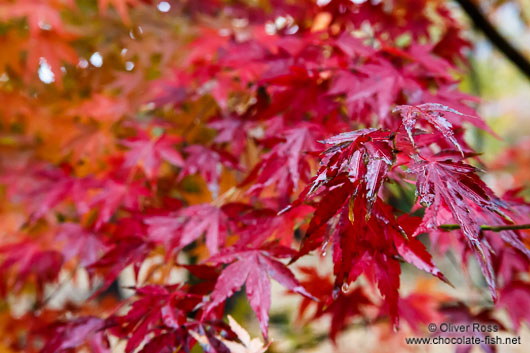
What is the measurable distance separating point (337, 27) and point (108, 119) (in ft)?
2.62

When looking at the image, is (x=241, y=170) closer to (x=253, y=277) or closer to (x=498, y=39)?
(x=253, y=277)

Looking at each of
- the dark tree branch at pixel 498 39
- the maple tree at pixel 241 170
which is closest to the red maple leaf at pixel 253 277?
the maple tree at pixel 241 170

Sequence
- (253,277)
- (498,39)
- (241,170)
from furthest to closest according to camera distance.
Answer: (498,39) < (241,170) < (253,277)

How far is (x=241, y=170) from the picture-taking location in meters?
0.97

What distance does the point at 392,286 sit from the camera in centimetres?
55

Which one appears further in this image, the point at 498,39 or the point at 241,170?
the point at 498,39

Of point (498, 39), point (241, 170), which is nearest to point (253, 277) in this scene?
point (241, 170)

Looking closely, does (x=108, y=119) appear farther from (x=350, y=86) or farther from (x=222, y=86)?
(x=350, y=86)

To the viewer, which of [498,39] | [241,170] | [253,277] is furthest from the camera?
[498,39]

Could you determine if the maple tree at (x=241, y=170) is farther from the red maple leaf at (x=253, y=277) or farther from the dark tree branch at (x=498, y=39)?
the dark tree branch at (x=498, y=39)

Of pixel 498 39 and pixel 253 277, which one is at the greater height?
pixel 498 39

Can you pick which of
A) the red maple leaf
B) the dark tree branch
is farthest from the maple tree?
the dark tree branch

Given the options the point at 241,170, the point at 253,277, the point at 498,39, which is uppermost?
the point at 498,39

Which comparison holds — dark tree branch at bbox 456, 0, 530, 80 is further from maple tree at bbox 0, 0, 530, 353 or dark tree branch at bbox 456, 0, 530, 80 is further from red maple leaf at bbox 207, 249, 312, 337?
red maple leaf at bbox 207, 249, 312, 337
